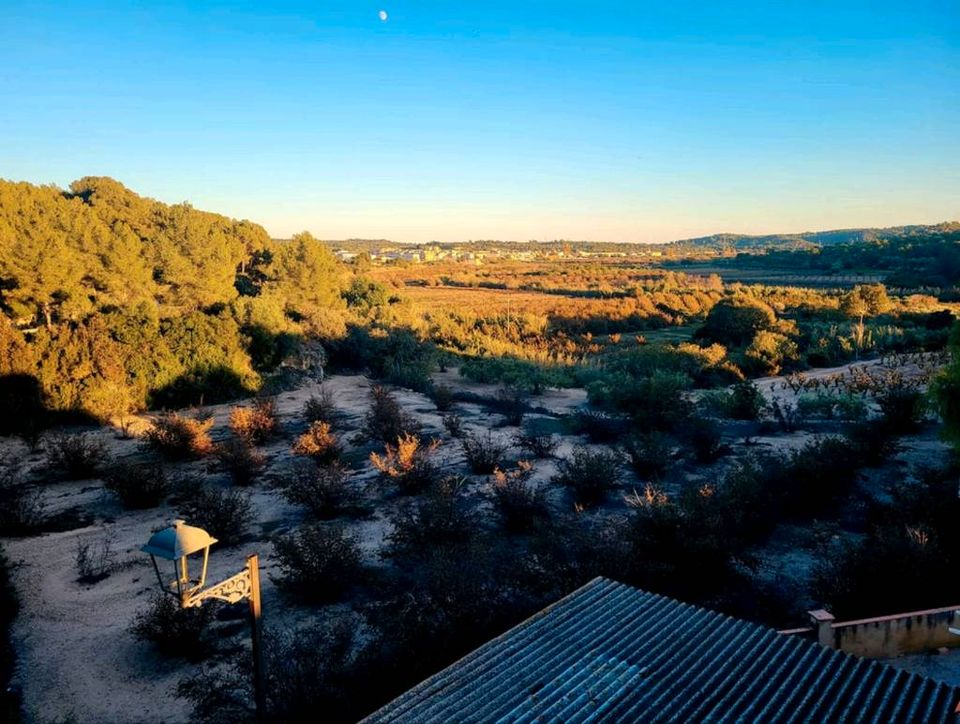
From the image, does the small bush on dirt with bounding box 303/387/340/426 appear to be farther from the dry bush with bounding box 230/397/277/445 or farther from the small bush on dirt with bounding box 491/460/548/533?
the small bush on dirt with bounding box 491/460/548/533

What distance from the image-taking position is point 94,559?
31.4 feet

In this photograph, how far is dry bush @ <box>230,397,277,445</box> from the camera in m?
15.2

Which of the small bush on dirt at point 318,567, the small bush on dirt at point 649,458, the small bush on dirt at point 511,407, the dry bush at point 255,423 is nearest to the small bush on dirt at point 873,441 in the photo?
the small bush on dirt at point 649,458

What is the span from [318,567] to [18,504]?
6.49m

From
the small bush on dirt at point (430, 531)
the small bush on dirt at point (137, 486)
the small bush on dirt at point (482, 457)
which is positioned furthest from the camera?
the small bush on dirt at point (482, 457)

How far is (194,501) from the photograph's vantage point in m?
11.2

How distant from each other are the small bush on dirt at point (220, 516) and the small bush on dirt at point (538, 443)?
21.7 feet

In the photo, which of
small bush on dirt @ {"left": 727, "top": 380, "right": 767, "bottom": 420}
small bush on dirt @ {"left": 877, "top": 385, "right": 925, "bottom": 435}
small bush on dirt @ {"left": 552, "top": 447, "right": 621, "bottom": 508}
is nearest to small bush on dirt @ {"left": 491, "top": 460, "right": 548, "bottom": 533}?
small bush on dirt @ {"left": 552, "top": 447, "right": 621, "bottom": 508}

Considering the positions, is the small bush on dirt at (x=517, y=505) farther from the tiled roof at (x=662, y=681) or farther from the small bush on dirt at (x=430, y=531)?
the tiled roof at (x=662, y=681)

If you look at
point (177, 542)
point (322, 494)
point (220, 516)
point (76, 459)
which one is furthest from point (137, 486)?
point (177, 542)

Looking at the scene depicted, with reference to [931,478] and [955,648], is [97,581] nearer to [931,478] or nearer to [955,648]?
[955,648]

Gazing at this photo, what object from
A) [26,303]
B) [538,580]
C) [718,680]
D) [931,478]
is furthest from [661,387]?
[26,303]

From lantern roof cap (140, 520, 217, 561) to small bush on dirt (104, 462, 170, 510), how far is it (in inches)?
325

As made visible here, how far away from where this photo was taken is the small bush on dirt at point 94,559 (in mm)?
9047
